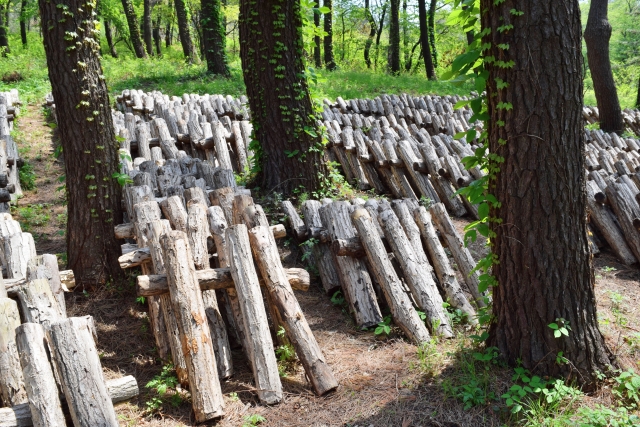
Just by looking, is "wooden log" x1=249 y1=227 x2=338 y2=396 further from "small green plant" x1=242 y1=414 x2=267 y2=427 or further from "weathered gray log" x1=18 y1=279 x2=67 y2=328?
"weathered gray log" x1=18 y1=279 x2=67 y2=328

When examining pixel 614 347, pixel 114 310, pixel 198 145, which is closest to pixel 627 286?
pixel 614 347

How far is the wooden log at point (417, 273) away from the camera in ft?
13.2

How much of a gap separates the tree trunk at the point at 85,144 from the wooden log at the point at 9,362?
5.36ft

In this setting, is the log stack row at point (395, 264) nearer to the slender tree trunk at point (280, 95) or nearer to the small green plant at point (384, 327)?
the small green plant at point (384, 327)

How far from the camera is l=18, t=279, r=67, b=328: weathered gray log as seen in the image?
131 inches

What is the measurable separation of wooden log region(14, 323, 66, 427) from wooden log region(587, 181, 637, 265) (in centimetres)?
537

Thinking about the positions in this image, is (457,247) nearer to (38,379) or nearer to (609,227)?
(609,227)

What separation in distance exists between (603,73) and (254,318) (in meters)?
12.1

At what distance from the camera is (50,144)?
31.6 ft

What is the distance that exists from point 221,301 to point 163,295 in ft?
1.61

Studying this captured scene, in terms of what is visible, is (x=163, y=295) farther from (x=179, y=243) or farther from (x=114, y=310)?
(x=114, y=310)

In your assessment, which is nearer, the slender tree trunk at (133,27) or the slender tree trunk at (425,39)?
the slender tree trunk at (425,39)

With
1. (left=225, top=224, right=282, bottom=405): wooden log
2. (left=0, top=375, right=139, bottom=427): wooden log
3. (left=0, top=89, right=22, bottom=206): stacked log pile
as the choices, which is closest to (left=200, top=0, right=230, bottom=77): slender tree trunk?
(left=0, top=89, right=22, bottom=206): stacked log pile

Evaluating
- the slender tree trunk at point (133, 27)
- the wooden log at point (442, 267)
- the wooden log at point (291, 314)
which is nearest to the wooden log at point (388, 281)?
the wooden log at point (442, 267)
